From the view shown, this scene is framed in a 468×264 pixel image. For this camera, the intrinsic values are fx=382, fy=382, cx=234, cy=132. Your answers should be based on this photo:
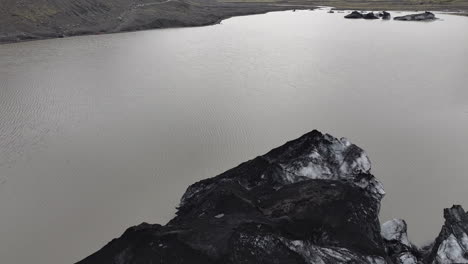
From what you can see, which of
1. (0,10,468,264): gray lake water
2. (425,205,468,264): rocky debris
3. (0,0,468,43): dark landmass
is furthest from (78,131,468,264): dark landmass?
(0,0,468,43): dark landmass

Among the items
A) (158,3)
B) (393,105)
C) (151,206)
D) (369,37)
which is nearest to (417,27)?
(369,37)

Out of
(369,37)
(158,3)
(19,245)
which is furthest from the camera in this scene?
(158,3)

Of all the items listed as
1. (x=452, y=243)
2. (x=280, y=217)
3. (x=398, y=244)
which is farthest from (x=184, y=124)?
(x=452, y=243)

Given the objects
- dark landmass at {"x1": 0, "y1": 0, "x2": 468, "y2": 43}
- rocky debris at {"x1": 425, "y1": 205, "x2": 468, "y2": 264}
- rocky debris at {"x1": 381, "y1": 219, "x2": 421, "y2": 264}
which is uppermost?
dark landmass at {"x1": 0, "y1": 0, "x2": 468, "y2": 43}

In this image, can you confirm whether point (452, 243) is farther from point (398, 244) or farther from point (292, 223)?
point (292, 223)

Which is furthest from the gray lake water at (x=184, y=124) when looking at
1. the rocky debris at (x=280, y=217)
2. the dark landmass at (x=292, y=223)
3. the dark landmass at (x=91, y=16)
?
the dark landmass at (x=91, y=16)

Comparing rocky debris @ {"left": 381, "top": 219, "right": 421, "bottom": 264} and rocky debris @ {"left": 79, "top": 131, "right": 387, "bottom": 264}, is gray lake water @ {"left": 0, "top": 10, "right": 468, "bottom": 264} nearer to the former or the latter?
rocky debris @ {"left": 381, "top": 219, "right": 421, "bottom": 264}

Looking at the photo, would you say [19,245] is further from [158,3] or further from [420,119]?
[158,3]
